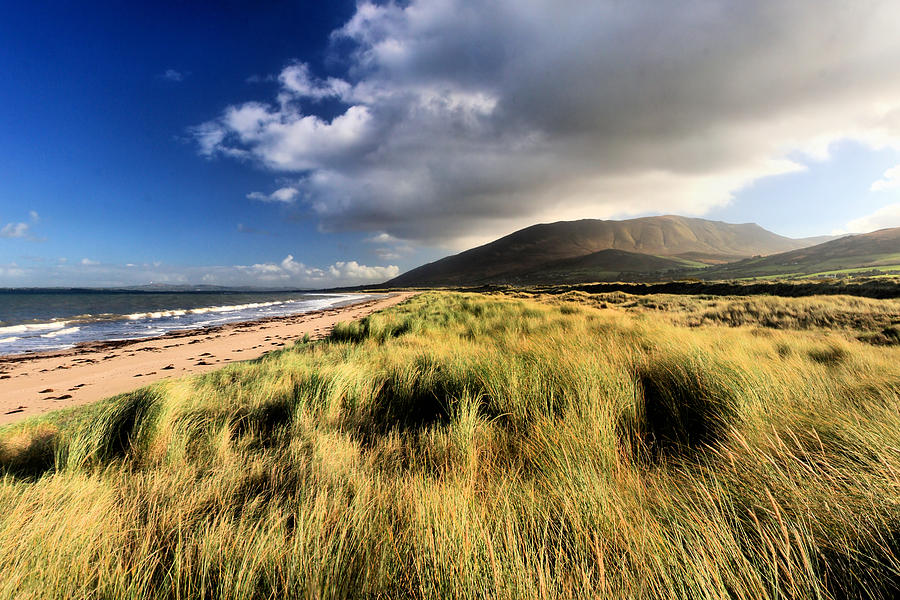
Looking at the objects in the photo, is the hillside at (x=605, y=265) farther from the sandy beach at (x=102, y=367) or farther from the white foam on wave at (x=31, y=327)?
the sandy beach at (x=102, y=367)

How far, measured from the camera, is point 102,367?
8648 millimetres

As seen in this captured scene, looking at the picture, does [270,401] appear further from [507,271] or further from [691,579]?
[507,271]

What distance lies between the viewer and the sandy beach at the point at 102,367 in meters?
5.89

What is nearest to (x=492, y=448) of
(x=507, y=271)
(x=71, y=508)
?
(x=71, y=508)

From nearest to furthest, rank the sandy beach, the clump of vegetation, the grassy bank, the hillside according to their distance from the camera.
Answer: the grassy bank → the sandy beach → the clump of vegetation → the hillside

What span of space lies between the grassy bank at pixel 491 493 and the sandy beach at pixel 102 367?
4.30 meters

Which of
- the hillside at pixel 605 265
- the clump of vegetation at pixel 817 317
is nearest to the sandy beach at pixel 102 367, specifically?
the clump of vegetation at pixel 817 317

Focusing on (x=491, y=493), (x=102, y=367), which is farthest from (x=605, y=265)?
Answer: (x=491, y=493)

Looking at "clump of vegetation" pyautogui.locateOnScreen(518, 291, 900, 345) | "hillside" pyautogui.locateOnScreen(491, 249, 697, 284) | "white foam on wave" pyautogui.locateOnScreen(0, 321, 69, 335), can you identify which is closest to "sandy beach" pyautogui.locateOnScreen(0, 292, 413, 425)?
"white foam on wave" pyautogui.locateOnScreen(0, 321, 69, 335)

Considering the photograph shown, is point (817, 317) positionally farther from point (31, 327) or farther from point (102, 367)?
point (31, 327)

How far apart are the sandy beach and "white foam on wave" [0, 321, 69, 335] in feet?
40.3

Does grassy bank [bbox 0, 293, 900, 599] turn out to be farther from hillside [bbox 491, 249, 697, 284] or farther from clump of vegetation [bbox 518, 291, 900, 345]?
hillside [bbox 491, 249, 697, 284]

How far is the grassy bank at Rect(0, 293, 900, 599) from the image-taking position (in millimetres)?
1085

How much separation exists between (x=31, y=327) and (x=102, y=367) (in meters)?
20.4
